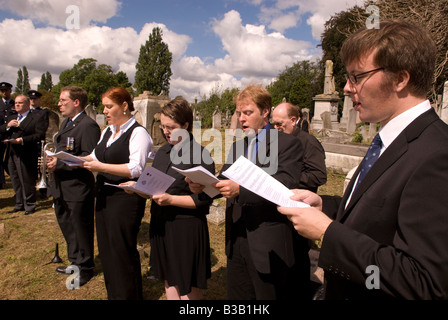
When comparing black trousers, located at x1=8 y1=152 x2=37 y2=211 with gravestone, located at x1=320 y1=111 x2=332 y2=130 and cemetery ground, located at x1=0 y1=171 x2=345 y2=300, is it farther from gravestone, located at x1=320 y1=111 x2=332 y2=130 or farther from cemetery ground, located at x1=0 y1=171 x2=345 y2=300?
gravestone, located at x1=320 y1=111 x2=332 y2=130

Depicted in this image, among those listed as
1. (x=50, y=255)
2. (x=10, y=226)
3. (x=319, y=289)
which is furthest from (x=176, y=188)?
(x=10, y=226)

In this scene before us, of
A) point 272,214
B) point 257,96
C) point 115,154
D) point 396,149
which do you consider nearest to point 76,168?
point 115,154

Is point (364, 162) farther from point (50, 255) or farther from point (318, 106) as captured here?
point (318, 106)

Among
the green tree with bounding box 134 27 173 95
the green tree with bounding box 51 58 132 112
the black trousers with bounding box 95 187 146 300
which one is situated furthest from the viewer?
the green tree with bounding box 134 27 173 95

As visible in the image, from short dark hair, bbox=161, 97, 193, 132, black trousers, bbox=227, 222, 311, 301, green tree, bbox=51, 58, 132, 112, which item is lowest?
black trousers, bbox=227, 222, 311, 301

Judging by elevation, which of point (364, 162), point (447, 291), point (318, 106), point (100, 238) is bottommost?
point (100, 238)

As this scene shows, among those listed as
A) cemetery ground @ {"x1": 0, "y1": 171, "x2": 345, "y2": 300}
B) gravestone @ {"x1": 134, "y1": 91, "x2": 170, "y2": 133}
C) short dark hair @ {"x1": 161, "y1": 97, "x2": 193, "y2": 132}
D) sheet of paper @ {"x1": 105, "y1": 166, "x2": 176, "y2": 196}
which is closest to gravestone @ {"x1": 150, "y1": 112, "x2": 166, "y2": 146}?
gravestone @ {"x1": 134, "y1": 91, "x2": 170, "y2": 133}

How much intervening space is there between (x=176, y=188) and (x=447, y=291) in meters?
2.08

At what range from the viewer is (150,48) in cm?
6066

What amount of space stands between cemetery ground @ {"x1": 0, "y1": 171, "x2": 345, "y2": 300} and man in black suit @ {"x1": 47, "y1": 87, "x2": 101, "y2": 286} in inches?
14.2

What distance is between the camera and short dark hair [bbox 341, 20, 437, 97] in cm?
108

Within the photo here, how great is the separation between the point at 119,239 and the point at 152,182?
0.96m

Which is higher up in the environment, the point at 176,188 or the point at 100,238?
the point at 176,188

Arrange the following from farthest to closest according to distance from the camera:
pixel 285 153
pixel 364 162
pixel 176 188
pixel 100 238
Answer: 1. pixel 100 238
2. pixel 176 188
3. pixel 285 153
4. pixel 364 162
